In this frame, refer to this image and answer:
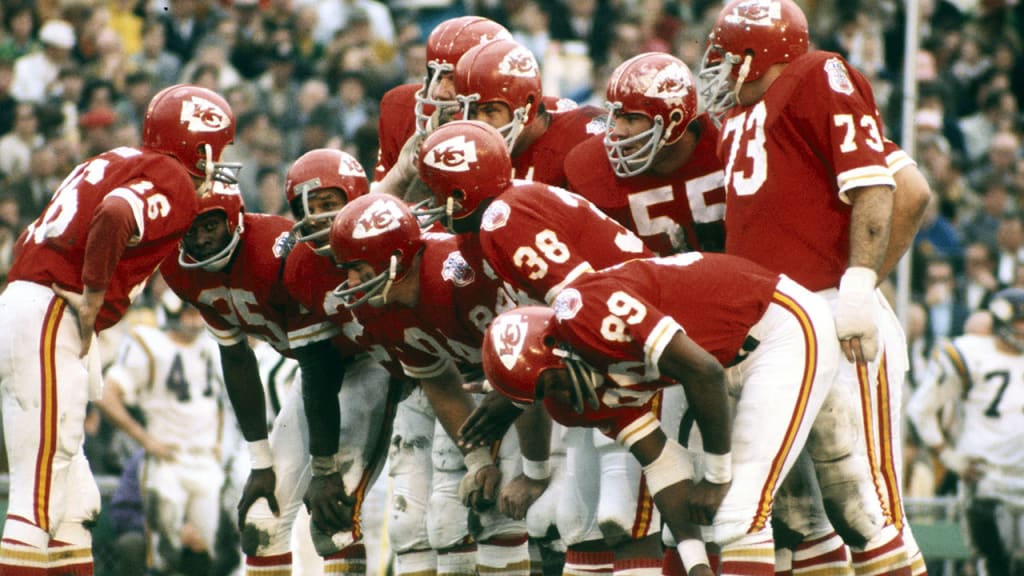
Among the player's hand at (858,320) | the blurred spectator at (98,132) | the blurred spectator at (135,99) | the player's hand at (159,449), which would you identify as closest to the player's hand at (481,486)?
the player's hand at (858,320)

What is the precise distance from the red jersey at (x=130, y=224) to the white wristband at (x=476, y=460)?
1462 millimetres

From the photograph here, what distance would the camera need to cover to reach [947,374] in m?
11.1

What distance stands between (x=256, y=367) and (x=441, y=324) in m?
1.19

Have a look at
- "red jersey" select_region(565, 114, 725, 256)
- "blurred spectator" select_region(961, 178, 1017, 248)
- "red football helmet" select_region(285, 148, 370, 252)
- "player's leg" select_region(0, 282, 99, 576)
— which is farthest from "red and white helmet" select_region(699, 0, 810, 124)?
"blurred spectator" select_region(961, 178, 1017, 248)

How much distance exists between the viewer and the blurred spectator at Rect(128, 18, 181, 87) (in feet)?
46.4

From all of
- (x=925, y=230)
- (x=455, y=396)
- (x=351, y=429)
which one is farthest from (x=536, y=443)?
(x=925, y=230)

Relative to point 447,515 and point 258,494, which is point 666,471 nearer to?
point 447,515

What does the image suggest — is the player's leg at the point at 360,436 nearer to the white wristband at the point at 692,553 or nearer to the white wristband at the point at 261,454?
the white wristband at the point at 261,454

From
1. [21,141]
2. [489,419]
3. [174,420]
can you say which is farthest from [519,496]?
[21,141]

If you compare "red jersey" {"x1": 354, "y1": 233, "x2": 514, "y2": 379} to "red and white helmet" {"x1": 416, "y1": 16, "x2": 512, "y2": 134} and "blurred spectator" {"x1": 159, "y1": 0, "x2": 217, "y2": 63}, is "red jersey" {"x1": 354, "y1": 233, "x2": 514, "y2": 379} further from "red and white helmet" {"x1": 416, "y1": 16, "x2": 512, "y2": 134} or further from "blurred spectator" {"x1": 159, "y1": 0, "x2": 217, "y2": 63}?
"blurred spectator" {"x1": 159, "y1": 0, "x2": 217, "y2": 63}

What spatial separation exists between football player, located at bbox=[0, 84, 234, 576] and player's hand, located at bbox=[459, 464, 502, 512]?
1503 millimetres

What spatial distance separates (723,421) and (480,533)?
168cm

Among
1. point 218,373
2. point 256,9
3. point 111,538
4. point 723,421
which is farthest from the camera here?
point 256,9

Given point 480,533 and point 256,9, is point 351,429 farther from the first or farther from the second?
point 256,9
